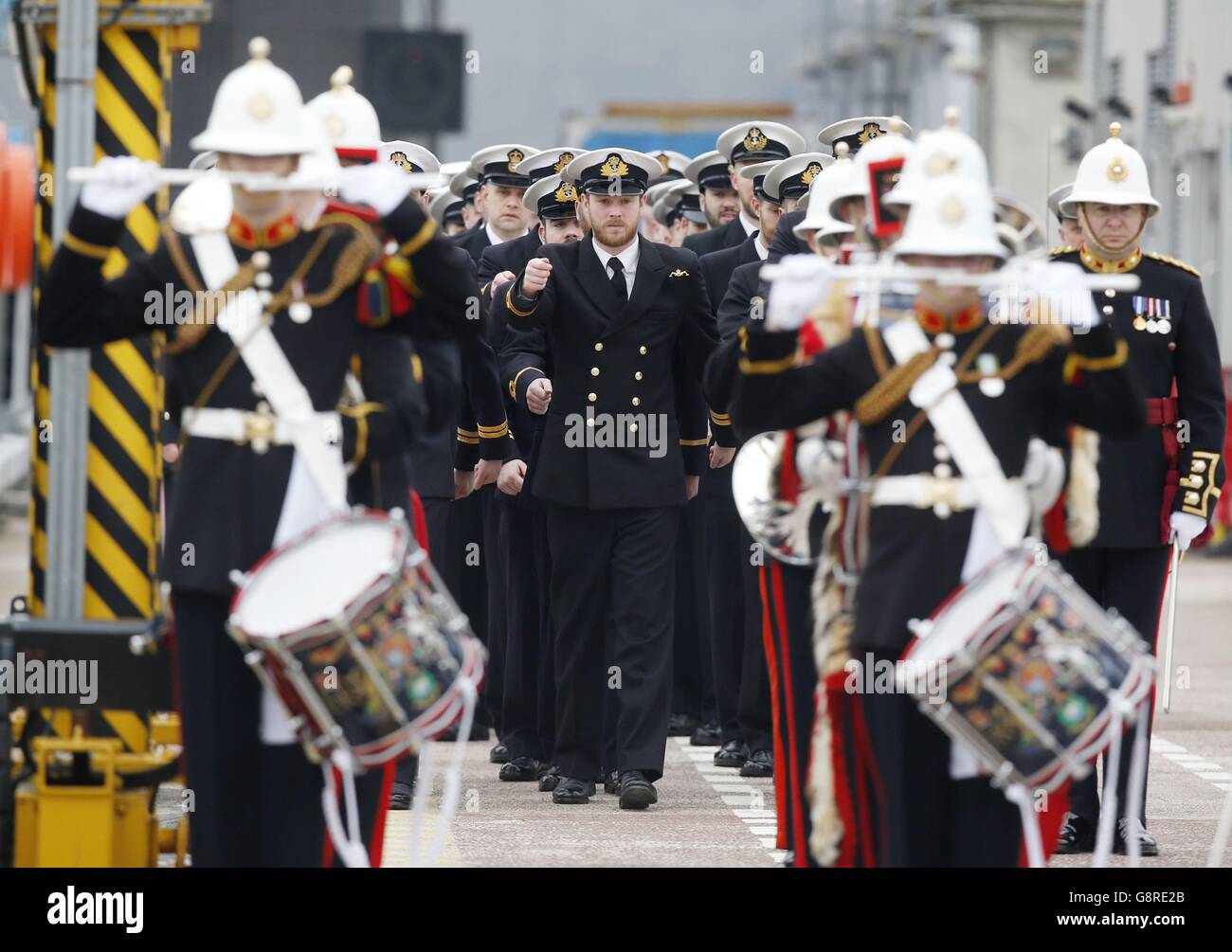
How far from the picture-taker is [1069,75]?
53344 mm

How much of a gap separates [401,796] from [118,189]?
Answer: 4.13 metres

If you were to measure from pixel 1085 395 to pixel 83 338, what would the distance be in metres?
2.50

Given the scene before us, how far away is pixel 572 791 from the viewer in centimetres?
1106

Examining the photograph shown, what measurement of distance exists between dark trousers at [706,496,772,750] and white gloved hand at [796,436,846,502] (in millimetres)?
4514

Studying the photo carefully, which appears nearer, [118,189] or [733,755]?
[118,189]

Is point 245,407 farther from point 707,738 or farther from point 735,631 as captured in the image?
point 707,738

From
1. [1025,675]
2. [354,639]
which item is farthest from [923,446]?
[354,639]

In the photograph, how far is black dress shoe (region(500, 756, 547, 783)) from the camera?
1185 centimetres

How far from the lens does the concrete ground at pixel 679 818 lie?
31.6 feet

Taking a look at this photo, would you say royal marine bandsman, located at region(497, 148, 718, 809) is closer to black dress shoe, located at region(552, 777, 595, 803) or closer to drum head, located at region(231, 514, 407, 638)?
black dress shoe, located at region(552, 777, 595, 803)

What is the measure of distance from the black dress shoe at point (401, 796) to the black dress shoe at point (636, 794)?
0.79 meters

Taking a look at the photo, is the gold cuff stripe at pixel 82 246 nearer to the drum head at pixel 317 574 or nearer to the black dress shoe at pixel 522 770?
the drum head at pixel 317 574

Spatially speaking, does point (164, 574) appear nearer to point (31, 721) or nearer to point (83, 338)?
point (83, 338)
